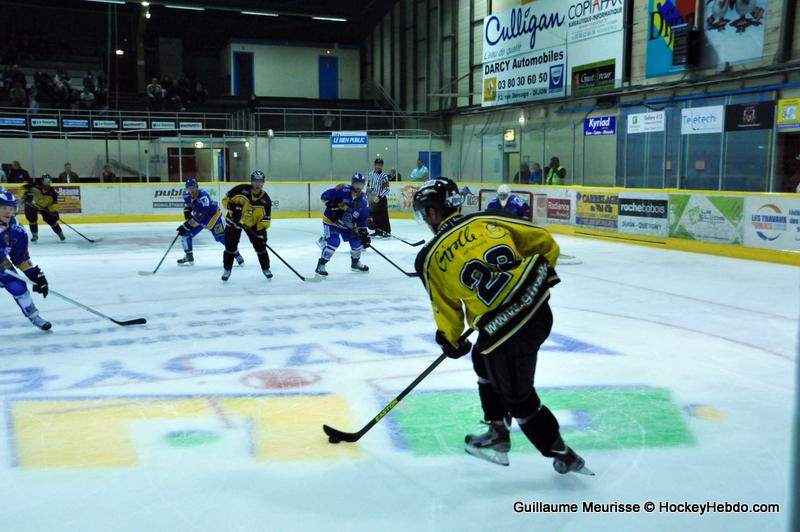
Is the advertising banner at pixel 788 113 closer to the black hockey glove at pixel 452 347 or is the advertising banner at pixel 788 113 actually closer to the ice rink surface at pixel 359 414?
the ice rink surface at pixel 359 414

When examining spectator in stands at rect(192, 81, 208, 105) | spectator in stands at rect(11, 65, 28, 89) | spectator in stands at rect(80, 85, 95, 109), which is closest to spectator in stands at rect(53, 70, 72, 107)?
spectator in stands at rect(80, 85, 95, 109)

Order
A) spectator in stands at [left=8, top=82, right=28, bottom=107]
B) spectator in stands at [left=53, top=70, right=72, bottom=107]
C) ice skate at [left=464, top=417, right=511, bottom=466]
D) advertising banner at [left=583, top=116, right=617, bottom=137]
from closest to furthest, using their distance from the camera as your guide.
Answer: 1. ice skate at [left=464, top=417, right=511, bottom=466]
2. advertising banner at [left=583, top=116, right=617, bottom=137]
3. spectator in stands at [left=8, top=82, right=28, bottom=107]
4. spectator in stands at [left=53, top=70, right=72, bottom=107]

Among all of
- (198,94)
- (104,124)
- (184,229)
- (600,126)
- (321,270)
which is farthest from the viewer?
(198,94)

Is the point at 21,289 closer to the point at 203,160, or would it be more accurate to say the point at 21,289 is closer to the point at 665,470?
the point at 665,470

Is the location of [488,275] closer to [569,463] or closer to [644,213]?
[569,463]

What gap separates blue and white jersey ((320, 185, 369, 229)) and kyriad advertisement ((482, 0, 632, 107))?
8902mm

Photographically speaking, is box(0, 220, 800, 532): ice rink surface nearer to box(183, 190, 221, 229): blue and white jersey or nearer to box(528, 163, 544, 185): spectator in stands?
box(183, 190, 221, 229): blue and white jersey

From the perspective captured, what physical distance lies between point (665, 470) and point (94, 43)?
1093 inches

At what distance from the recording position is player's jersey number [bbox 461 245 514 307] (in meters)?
2.61

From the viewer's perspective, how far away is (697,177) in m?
13.1

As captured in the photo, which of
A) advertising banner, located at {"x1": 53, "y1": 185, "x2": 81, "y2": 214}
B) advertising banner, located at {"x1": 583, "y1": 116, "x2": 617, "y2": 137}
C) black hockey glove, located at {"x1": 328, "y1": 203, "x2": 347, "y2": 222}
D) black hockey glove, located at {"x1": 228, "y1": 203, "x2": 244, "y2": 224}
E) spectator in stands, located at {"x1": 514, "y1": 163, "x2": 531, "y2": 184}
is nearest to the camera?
black hockey glove, located at {"x1": 228, "y1": 203, "x2": 244, "y2": 224}

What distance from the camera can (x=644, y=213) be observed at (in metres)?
11.9

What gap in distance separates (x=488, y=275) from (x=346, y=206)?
6.19 metres

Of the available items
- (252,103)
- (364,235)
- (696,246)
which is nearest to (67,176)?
(252,103)
